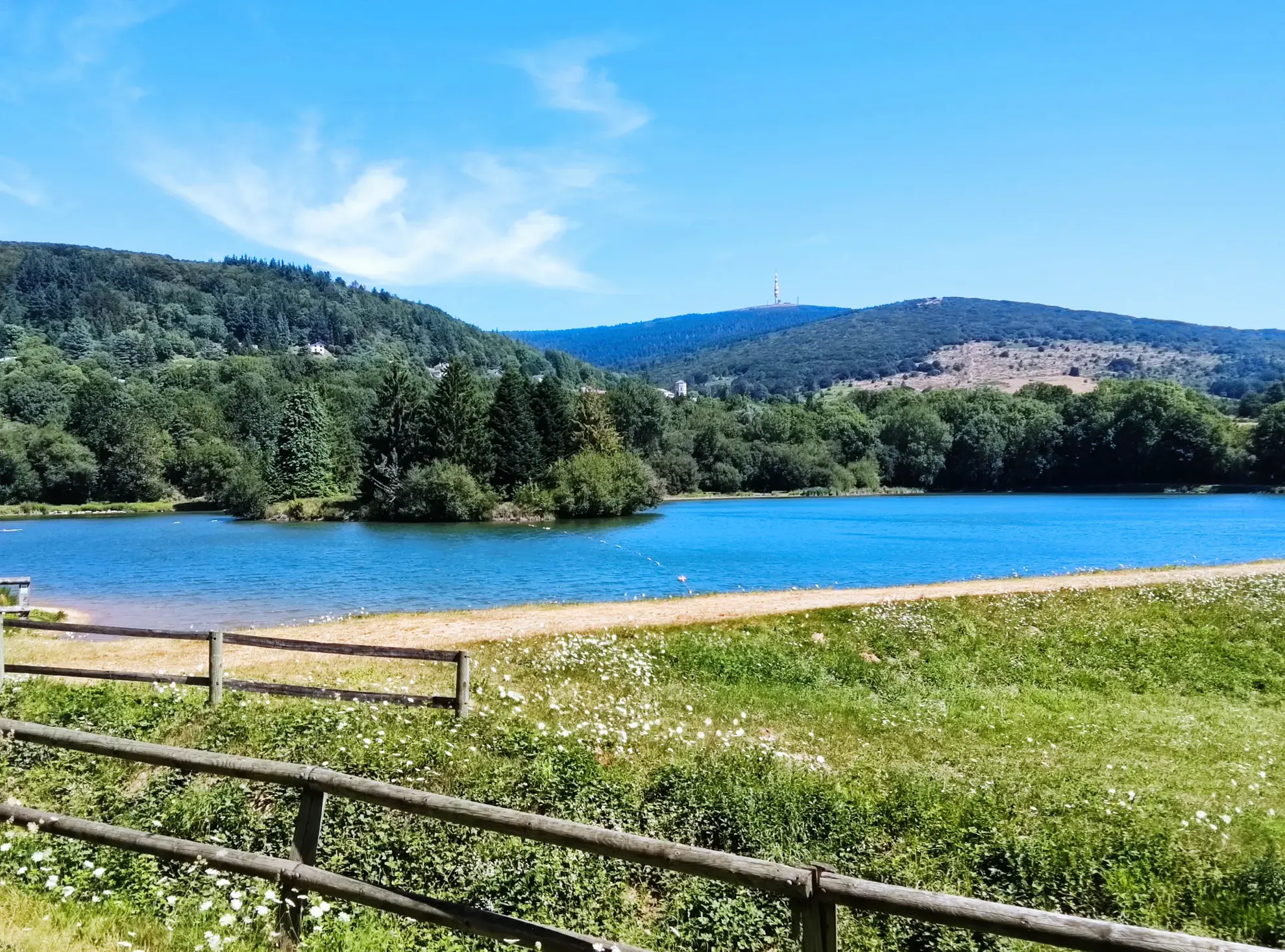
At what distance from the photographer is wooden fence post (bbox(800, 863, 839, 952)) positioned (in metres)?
4.61

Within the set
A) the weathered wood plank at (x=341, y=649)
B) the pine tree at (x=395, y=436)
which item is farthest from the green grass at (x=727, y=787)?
the pine tree at (x=395, y=436)

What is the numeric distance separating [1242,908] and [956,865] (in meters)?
2.81

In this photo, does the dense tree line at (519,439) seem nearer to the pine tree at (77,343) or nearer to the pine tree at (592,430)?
the pine tree at (592,430)

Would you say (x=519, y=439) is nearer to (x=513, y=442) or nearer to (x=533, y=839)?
(x=513, y=442)

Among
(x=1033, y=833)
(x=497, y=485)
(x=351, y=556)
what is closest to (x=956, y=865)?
(x=1033, y=833)

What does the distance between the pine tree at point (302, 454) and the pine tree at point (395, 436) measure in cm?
1346

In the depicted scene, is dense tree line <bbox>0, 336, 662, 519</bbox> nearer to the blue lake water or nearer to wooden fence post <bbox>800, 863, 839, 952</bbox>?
the blue lake water

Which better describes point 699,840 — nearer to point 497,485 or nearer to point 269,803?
point 269,803

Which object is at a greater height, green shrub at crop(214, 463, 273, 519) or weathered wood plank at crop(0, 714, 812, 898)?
weathered wood plank at crop(0, 714, 812, 898)

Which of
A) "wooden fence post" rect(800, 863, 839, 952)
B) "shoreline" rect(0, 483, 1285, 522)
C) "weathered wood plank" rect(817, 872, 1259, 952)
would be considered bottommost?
"shoreline" rect(0, 483, 1285, 522)

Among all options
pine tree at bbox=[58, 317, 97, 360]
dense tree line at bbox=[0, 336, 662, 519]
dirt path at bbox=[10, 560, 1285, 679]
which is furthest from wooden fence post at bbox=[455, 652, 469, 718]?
pine tree at bbox=[58, 317, 97, 360]

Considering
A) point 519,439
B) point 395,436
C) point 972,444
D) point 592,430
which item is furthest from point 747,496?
point 395,436

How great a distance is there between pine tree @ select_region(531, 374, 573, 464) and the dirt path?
63.6 metres

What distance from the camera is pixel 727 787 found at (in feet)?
36.6
